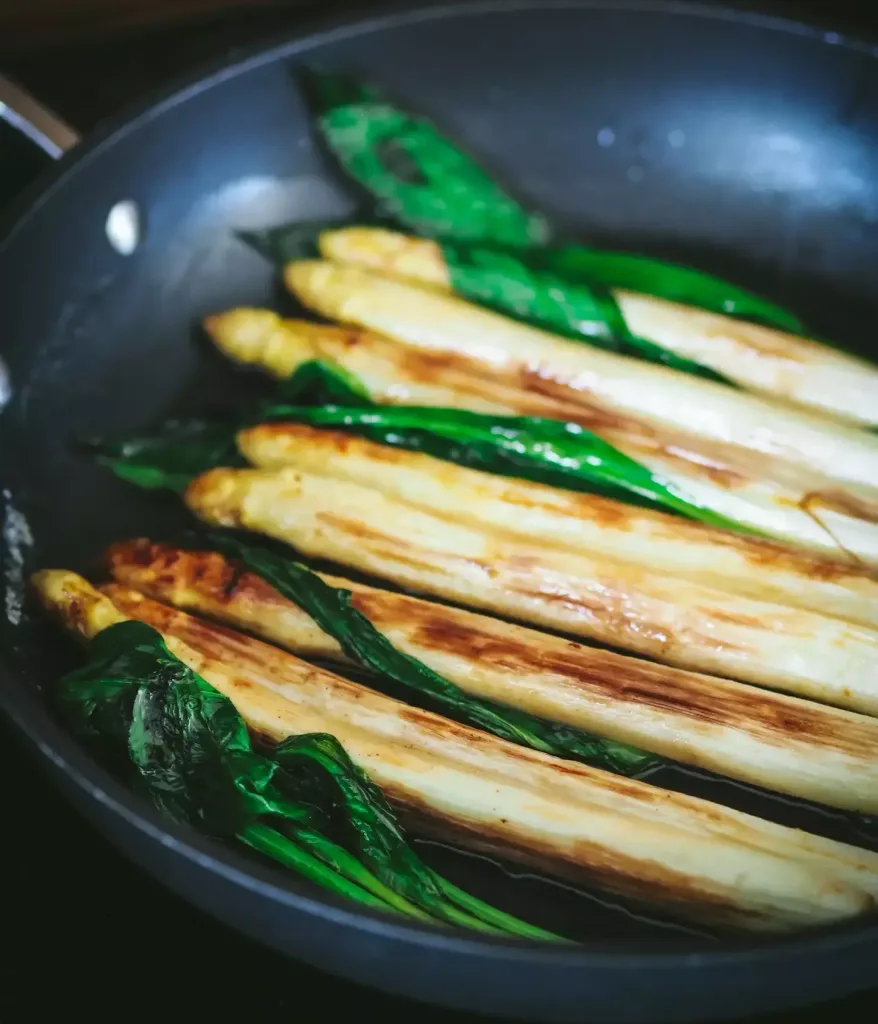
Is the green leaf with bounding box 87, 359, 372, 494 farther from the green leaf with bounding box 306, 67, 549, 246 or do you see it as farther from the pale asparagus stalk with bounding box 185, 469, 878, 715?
the green leaf with bounding box 306, 67, 549, 246

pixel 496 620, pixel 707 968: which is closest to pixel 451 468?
pixel 496 620

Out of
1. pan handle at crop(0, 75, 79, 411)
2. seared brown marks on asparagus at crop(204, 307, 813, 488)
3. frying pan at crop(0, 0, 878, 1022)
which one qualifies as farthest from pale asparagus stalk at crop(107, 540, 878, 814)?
pan handle at crop(0, 75, 79, 411)

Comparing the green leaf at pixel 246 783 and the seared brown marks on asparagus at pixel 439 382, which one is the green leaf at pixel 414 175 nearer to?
the seared brown marks on asparagus at pixel 439 382

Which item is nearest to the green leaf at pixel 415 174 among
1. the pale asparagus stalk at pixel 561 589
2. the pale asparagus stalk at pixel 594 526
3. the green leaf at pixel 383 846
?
the pale asparagus stalk at pixel 594 526

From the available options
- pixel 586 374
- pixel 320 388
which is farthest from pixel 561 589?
pixel 320 388

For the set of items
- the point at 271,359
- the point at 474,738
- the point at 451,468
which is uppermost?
the point at 271,359

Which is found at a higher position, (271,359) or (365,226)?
(365,226)

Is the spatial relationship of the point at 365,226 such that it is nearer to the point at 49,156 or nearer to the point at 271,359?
the point at 271,359
